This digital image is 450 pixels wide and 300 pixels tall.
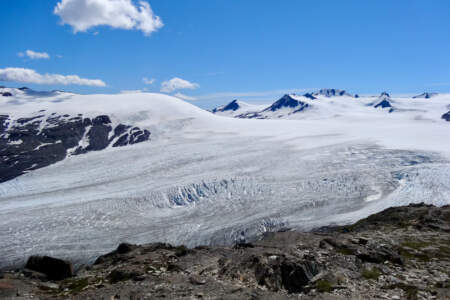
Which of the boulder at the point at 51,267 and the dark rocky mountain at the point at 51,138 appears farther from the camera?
the dark rocky mountain at the point at 51,138

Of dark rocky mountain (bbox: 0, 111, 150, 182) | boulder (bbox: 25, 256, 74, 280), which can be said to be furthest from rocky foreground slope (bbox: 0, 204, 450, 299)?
dark rocky mountain (bbox: 0, 111, 150, 182)

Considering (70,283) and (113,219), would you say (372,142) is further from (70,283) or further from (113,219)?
(70,283)

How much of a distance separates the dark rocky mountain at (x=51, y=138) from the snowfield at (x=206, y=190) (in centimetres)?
534

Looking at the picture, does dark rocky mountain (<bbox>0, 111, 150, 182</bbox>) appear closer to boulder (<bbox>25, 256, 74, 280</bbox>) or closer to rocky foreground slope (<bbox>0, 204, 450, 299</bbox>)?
boulder (<bbox>25, 256, 74, 280</bbox>)

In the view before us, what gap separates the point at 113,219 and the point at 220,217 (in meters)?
13.6

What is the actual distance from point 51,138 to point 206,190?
63384 mm

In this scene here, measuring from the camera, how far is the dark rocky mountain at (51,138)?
82.4 meters

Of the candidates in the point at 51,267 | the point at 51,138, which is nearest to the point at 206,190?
the point at 51,267

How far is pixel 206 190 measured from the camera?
54625 mm

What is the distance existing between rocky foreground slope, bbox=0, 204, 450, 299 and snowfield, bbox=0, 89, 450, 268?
1886cm

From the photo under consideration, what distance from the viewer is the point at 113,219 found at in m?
45.2

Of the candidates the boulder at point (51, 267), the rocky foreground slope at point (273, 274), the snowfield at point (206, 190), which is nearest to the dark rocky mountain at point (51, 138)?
the snowfield at point (206, 190)

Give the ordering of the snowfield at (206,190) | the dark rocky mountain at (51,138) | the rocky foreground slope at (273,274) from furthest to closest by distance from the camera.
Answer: the dark rocky mountain at (51,138) < the snowfield at (206,190) < the rocky foreground slope at (273,274)

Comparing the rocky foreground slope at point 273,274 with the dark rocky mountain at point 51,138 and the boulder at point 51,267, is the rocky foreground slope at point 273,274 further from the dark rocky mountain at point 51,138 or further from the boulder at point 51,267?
the dark rocky mountain at point 51,138
